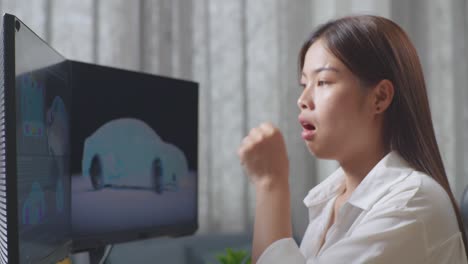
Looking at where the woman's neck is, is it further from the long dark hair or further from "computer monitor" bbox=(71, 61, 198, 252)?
"computer monitor" bbox=(71, 61, 198, 252)

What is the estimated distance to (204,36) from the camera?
6.95 ft

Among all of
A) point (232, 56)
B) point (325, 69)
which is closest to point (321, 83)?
point (325, 69)

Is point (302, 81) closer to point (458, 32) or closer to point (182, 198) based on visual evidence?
point (182, 198)

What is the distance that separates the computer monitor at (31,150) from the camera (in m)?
0.63

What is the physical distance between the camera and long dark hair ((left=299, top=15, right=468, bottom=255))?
3.14 ft

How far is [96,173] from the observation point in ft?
3.60

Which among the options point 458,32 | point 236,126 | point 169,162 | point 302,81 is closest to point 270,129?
point 302,81

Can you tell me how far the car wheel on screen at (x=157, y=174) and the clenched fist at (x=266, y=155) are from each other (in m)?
0.29

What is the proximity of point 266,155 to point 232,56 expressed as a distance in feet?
4.05

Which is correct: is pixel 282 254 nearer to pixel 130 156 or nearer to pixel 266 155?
pixel 266 155

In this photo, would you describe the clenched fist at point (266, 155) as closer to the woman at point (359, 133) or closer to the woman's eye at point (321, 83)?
the woman at point (359, 133)

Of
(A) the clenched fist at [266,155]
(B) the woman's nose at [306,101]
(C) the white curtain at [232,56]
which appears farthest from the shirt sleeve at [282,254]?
(C) the white curtain at [232,56]

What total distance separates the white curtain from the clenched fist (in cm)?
113

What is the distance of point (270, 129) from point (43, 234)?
1.37ft
